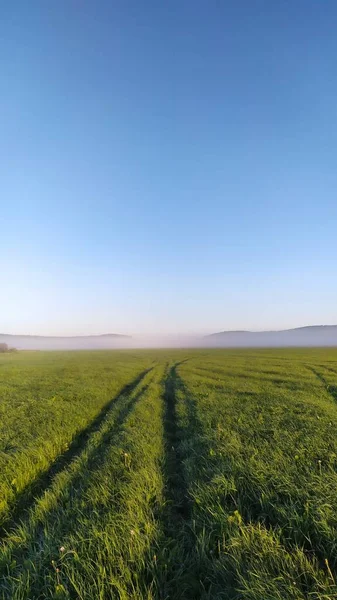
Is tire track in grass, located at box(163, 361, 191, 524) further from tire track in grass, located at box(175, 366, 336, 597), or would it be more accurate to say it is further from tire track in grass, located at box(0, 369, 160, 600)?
tire track in grass, located at box(0, 369, 160, 600)

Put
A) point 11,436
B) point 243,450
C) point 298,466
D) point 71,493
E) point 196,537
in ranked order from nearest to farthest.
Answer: point 196,537, point 71,493, point 298,466, point 243,450, point 11,436

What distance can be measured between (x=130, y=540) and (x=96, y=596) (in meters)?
1.04

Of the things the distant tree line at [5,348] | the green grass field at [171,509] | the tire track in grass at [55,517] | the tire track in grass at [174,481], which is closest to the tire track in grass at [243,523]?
the green grass field at [171,509]

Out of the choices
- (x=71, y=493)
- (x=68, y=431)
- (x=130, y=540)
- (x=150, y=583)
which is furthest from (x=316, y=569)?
(x=68, y=431)

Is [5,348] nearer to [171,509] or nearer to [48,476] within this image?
[48,476]

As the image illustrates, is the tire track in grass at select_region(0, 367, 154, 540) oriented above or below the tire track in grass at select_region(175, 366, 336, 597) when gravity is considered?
below

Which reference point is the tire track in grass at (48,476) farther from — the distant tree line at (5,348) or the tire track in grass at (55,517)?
the distant tree line at (5,348)

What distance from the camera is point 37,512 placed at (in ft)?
19.6

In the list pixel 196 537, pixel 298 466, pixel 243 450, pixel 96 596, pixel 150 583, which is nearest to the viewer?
pixel 96 596

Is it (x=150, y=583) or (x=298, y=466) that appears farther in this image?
(x=298, y=466)

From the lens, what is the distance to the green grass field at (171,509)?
3.99m

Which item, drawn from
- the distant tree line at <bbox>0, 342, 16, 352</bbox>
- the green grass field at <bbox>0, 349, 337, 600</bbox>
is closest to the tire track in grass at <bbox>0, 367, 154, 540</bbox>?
the green grass field at <bbox>0, 349, 337, 600</bbox>

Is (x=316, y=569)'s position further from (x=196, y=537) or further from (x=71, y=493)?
(x=71, y=493)

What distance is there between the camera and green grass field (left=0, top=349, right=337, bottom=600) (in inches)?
157
